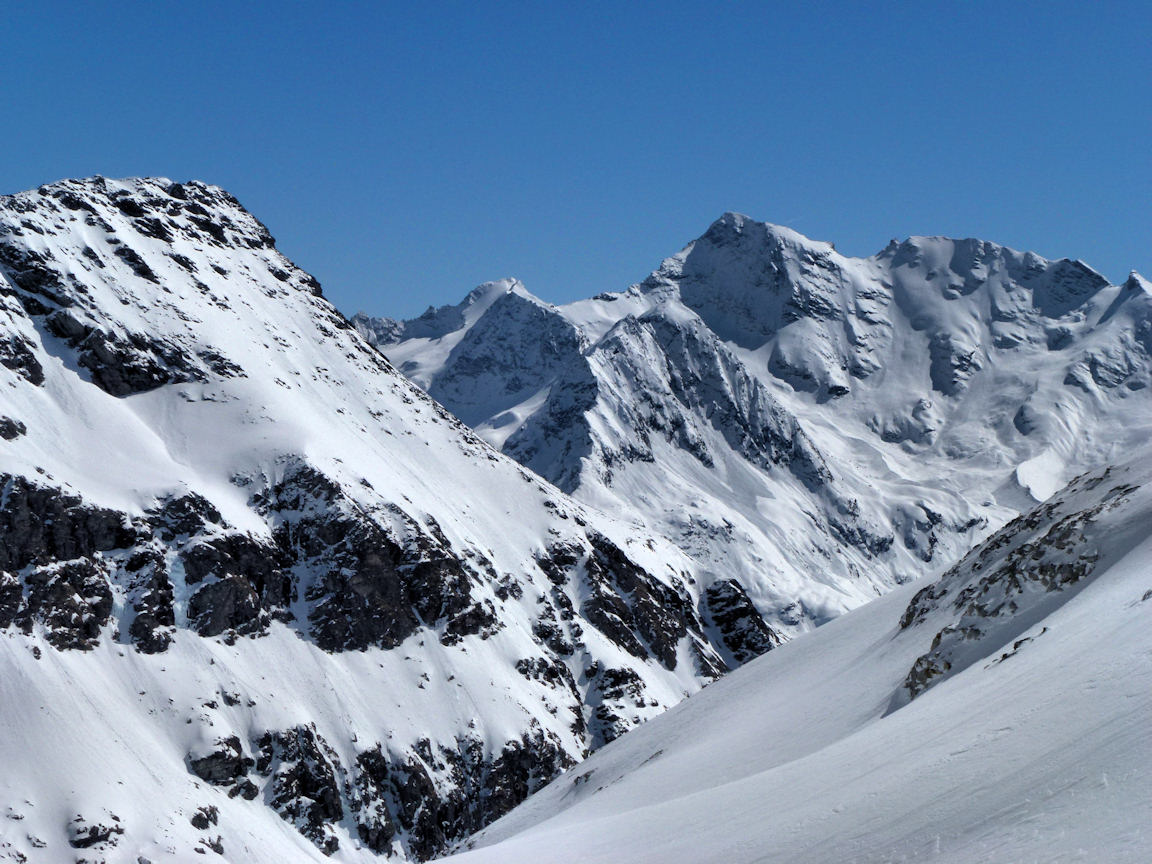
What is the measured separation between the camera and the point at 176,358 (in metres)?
138

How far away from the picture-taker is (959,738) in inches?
1009

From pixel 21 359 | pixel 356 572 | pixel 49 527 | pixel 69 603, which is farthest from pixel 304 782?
pixel 21 359

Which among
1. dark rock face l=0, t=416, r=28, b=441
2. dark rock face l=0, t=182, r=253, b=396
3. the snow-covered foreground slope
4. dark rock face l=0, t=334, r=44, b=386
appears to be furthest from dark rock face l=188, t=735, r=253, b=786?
the snow-covered foreground slope

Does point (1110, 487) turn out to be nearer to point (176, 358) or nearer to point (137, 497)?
point (137, 497)

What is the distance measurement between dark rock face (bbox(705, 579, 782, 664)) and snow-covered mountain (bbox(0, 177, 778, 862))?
1.95 ft

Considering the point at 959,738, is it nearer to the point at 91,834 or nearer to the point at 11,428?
the point at 91,834

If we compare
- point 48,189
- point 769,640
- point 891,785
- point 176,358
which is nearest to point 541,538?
point 769,640

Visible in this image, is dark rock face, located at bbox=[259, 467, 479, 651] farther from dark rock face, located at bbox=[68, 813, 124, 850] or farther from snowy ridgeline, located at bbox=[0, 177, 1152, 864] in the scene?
dark rock face, located at bbox=[68, 813, 124, 850]

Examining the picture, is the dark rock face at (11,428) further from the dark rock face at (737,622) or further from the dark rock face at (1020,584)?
the dark rock face at (737,622)

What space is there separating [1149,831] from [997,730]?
7.70m

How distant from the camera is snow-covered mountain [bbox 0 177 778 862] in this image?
3829 inches

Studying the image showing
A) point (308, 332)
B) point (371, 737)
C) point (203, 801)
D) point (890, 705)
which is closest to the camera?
point (890, 705)

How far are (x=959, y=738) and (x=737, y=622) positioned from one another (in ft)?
513

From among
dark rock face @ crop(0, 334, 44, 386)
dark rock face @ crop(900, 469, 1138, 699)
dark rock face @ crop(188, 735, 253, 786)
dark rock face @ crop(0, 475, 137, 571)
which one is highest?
dark rock face @ crop(0, 334, 44, 386)
